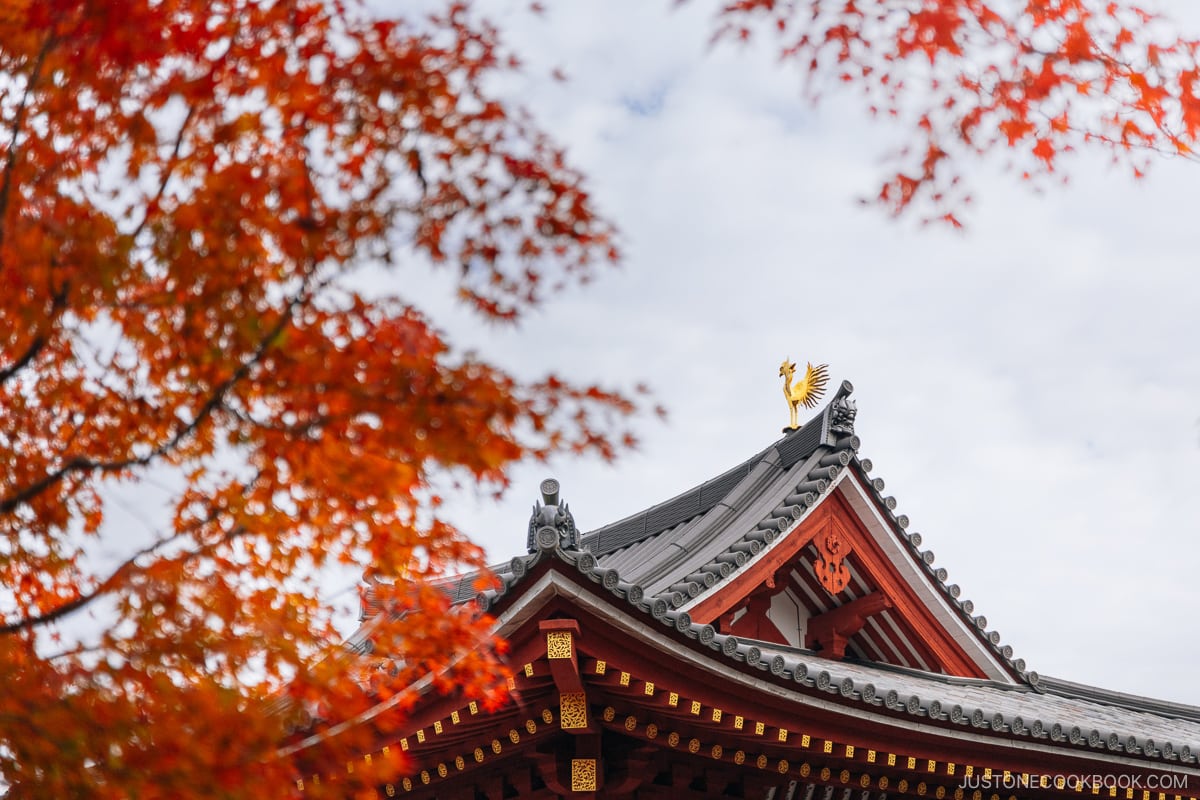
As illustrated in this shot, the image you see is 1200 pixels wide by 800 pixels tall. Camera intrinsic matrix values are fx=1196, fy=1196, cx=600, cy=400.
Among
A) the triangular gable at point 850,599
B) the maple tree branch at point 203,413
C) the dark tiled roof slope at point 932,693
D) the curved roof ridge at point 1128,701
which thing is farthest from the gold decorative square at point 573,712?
the curved roof ridge at point 1128,701

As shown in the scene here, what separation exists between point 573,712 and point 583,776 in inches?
23.3

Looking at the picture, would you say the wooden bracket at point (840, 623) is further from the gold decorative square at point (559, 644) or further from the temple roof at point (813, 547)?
the gold decorative square at point (559, 644)

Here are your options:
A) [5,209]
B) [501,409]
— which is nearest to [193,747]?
[501,409]

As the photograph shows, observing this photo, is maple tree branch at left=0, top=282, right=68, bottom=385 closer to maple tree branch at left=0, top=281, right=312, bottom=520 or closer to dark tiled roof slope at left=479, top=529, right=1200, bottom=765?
maple tree branch at left=0, top=281, right=312, bottom=520

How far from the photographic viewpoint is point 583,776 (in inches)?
302

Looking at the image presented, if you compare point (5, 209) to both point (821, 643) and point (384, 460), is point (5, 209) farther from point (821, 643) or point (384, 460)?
point (821, 643)

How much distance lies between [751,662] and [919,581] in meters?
4.15

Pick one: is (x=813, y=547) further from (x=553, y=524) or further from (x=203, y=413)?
(x=203, y=413)

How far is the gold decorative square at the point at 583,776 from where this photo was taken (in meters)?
7.66

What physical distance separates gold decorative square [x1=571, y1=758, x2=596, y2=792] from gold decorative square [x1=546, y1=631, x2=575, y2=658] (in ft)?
3.73

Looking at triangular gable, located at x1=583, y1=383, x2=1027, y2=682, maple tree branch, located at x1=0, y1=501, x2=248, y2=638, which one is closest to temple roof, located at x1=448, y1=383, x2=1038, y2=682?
triangular gable, located at x1=583, y1=383, x2=1027, y2=682

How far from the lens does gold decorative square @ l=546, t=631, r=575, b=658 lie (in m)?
6.89

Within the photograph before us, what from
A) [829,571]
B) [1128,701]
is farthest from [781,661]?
[1128,701]

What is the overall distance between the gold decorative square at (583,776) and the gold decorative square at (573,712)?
45 cm
